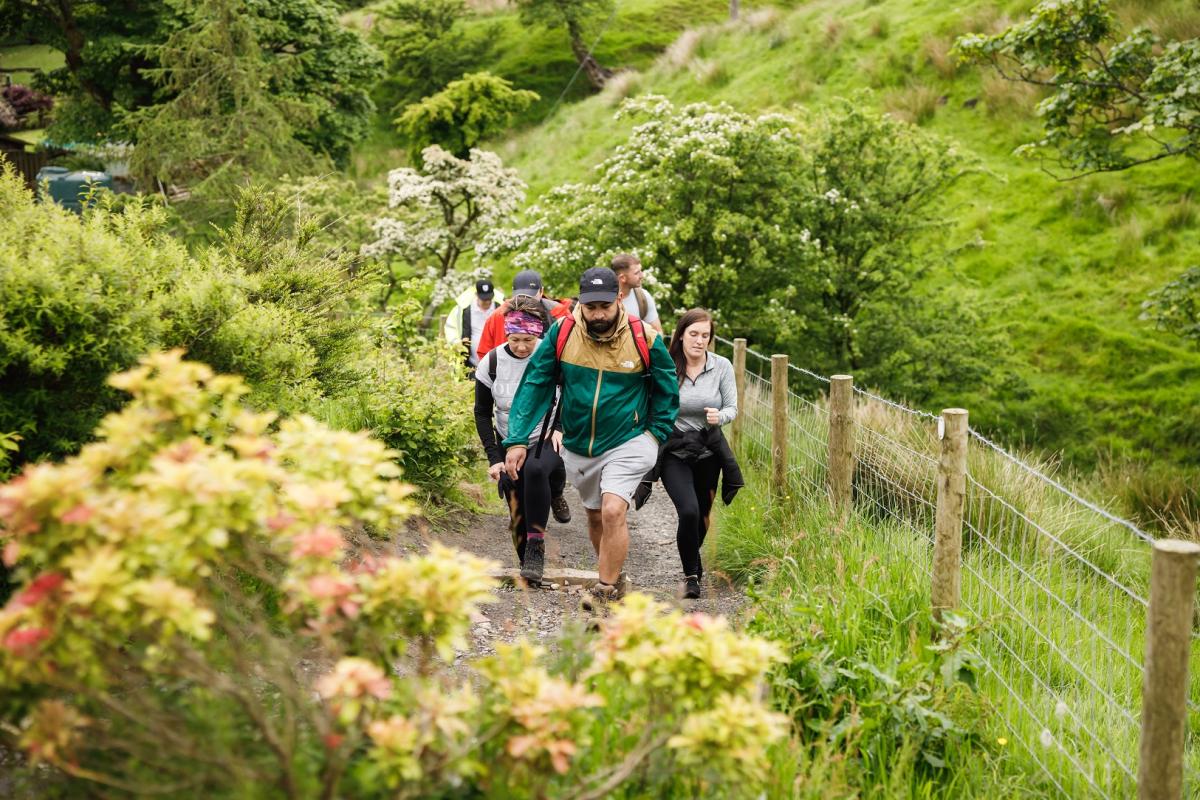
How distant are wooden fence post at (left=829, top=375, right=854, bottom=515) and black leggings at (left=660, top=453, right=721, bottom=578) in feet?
2.67

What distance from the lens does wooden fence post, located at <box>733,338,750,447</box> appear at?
9375 millimetres

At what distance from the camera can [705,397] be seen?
653cm

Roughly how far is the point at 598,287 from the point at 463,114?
27419 millimetres

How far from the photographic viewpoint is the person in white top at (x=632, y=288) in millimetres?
8289

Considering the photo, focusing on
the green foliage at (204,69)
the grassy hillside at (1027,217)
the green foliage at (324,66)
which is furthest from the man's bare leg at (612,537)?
the green foliage at (324,66)

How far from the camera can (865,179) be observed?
14906 millimetres

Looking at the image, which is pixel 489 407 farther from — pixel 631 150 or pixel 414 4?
pixel 414 4

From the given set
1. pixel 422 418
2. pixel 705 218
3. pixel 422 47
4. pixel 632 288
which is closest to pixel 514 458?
pixel 422 418

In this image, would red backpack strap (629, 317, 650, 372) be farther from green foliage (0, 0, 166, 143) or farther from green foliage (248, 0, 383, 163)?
green foliage (0, 0, 166, 143)

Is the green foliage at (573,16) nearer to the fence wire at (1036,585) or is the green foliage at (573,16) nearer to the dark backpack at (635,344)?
the fence wire at (1036,585)

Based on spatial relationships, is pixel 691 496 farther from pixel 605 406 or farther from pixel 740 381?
pixel 740 381

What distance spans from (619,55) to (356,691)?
130 feet

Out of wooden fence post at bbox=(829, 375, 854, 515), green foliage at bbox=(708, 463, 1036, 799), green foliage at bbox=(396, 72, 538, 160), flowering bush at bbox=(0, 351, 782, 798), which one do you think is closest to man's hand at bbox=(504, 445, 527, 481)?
green foliage at bbox=(708, 463, 1036, 799)

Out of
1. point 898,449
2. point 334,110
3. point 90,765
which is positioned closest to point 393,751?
point 90,765
